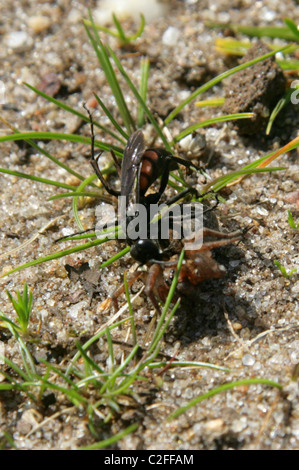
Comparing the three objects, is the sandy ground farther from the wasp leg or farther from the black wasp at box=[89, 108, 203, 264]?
the black wasp at box=[89, 108, 203, 264]

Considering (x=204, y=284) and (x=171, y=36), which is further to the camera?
(x=171, y=36)

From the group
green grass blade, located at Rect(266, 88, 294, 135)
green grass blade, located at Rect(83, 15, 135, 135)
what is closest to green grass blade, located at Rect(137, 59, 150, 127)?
green grass blade, located at Rect(83, 15, 135, 135)

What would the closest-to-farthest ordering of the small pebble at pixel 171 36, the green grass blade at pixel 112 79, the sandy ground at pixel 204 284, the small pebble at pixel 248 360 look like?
the sandy ground at pixel 204 284, the small pebble at pixel 248 360, the green grass blade at pixel 112 79, the small pebble at pixel 171 36

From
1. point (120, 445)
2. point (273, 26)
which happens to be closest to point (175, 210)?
point (120, 445)

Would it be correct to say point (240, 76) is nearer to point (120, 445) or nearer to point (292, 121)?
point (292, 121)

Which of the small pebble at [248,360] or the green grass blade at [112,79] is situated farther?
the green grass blade at [112,79]

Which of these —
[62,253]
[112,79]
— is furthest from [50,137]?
[62,253]

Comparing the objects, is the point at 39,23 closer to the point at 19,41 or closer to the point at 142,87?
the point at 19,41

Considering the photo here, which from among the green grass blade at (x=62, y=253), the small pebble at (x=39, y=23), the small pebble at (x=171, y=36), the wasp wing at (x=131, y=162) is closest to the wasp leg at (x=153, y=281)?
the green grass blade at (x=62, y=253)

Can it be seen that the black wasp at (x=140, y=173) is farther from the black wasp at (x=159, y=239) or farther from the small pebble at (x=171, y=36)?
the small pebble at (x=171, y=36)
